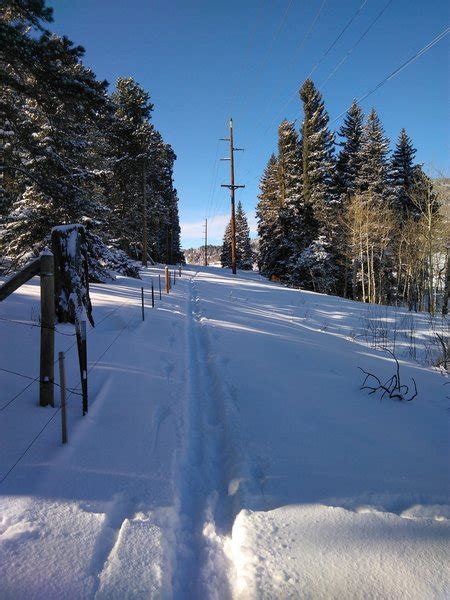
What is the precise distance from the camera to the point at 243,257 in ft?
195

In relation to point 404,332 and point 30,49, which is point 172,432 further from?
point 404,332

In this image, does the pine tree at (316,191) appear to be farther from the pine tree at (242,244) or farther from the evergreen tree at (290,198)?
the pine tree at (242,244)

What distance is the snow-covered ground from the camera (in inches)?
79.0

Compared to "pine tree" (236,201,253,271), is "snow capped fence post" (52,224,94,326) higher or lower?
lower

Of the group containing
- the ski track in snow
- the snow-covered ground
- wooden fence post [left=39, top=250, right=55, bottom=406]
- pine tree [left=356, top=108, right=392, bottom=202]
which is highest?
pine tree [left=356, top=108, right=392, bottom=202]

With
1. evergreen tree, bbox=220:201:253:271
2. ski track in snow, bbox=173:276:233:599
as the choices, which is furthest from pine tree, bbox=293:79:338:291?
evergreen tree, bbox=220:201:253:271

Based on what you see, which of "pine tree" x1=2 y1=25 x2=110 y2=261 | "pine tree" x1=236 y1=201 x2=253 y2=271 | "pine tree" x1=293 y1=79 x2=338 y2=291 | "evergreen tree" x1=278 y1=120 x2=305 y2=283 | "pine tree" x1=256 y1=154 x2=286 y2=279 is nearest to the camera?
"pine tree" x1=2 y1=25 x2=110 y2=261

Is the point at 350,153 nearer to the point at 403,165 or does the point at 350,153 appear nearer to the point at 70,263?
the point at 403,165

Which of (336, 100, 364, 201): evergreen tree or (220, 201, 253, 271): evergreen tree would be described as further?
(220, 201, 253, 271): evergreen tree

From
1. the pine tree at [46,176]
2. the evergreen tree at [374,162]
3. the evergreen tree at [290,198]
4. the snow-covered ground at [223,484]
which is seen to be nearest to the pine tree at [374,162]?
the evergreen tree at [374,162]

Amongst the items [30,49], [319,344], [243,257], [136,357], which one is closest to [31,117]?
[30,49]

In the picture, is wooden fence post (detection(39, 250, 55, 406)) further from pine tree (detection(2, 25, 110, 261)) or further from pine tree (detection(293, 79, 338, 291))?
pine tree (detection(293, 79, 338, 291))

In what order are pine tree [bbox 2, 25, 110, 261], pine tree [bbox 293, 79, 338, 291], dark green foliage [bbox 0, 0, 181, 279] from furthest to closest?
pine tree [bbox 293, 79, 338, 291], pine tree [bbox 2, 25, 110, 261], dark green foliage [bbox 0, 0, 181, 279]

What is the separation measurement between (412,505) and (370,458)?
0.66 meters
